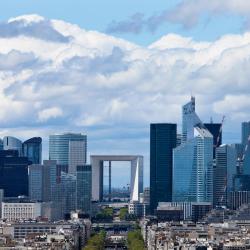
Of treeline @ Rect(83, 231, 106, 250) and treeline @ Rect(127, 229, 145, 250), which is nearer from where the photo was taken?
treeline @ Rect(127, 229, 145, 250)

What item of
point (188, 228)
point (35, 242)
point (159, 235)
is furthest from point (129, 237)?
point (35, 242)

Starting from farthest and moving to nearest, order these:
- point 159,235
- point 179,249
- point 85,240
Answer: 1. point 85,240
2. point 159,235
3. point 179,249

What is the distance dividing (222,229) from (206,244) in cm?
4338

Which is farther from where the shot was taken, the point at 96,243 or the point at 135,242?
the point at 135,242

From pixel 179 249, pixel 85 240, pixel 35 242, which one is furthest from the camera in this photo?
pixel 85 240

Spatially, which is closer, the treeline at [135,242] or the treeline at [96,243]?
the treeline at [135,242]

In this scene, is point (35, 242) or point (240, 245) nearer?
point (240, 245)

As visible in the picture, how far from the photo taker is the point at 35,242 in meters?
158

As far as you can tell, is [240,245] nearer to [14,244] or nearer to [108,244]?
[14,244]

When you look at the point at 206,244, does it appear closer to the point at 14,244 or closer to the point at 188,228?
the point at 14,244

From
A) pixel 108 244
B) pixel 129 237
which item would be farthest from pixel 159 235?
pixel 129 237

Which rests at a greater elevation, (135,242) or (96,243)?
(135,242)

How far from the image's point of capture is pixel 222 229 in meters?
192

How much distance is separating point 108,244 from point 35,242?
23.8 meters
